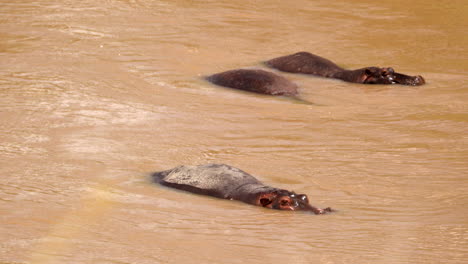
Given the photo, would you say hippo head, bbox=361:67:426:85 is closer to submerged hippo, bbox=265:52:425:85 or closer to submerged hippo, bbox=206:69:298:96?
submerged hippo, bbox=265:52:425:85

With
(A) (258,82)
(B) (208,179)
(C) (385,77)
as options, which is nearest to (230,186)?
(B) (208,179)

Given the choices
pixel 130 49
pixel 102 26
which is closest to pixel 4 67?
pixel 130 49

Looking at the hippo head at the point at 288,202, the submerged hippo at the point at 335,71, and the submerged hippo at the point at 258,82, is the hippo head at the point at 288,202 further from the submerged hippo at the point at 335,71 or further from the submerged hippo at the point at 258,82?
the submerged hippo at the point at 335,71

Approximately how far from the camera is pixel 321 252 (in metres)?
6.32

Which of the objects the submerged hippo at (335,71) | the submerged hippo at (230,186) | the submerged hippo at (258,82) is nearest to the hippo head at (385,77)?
the submerged hippo at (335,71)

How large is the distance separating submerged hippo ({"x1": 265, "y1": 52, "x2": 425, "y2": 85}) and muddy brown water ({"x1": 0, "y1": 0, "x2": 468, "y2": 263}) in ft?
0.82

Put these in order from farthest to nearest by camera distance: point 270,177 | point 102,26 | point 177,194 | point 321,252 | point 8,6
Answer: point 8,6
point 102,26
point 270,177
point 177,194
point 321,252

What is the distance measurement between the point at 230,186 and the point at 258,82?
4456 millimetres

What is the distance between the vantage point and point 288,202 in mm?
7148

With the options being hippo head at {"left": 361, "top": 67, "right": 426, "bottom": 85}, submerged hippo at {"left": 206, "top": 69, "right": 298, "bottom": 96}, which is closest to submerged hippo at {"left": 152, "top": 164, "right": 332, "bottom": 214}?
submerged hippo at {"left": 206, "top": 69, "right": 298, "bottom": 96}

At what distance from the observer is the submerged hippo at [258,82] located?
11875 mm

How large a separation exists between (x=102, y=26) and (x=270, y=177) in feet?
27.0

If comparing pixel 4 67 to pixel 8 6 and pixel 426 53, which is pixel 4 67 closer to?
pixel 8 6

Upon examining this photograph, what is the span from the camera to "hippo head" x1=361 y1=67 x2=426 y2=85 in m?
12.7
